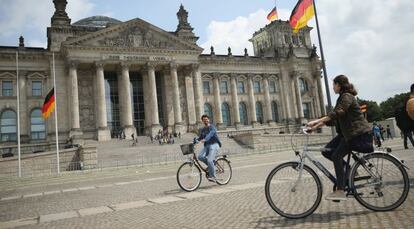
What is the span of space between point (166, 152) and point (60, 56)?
23.6 metres

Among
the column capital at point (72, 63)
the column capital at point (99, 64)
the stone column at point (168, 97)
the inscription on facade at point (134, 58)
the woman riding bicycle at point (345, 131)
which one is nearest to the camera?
the woman riding bicycle at point (345, 131)

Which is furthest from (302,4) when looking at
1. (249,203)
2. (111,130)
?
(111,130)

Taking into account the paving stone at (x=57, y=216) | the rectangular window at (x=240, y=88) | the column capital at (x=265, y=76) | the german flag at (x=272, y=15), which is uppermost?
the german flag at (x=272, y=15)

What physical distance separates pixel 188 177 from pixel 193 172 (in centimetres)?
22

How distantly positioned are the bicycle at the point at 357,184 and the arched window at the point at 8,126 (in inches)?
1957

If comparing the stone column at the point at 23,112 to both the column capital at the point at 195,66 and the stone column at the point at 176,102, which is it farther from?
the column capital at the point at 195,66

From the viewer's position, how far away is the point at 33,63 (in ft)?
165

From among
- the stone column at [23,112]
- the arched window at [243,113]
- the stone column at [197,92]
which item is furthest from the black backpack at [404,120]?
the arched window at [243,113]

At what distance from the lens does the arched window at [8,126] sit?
47.7 meters

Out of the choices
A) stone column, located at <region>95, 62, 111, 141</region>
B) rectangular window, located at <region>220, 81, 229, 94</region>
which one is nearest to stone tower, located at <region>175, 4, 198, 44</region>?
rectangular window, located at <region>220, 81, 229, 94</region>

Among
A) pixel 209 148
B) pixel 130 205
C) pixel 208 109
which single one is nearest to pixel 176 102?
pixel 208 109

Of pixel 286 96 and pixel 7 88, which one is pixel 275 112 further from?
pixel 7 88

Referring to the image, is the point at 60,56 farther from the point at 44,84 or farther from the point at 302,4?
the point at 302,4

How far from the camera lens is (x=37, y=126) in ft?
163
